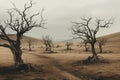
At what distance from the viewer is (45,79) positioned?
2798 centimetres

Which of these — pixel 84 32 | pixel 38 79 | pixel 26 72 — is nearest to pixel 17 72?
pixel 26 72

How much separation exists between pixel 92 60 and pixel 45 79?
17831 mm

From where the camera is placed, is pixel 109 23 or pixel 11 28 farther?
pixel 109 23

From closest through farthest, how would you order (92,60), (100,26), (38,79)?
(38,79) < (92,60) < (100,26)

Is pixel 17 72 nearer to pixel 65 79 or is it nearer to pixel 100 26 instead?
pixel 65 79

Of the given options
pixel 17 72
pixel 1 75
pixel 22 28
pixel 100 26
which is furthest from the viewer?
pixel 100 26

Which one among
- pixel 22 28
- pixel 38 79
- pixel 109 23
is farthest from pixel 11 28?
pixel 109 23

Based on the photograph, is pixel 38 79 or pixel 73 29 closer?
pixel 38 79

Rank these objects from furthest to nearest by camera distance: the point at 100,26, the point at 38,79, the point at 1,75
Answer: the point at 100,26
the point at 1,75
the point at 38,79

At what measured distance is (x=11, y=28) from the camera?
36.8m

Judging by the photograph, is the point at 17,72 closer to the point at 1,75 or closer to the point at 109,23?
the point at 1,75

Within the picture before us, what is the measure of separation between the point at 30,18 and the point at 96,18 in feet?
46.8

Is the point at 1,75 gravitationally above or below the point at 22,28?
below

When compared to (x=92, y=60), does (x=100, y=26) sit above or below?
above
